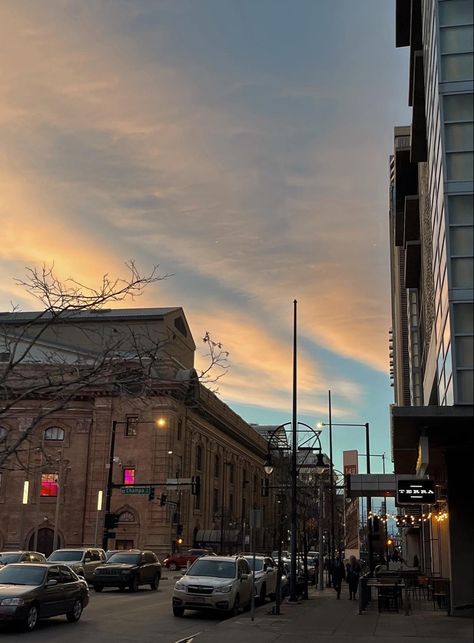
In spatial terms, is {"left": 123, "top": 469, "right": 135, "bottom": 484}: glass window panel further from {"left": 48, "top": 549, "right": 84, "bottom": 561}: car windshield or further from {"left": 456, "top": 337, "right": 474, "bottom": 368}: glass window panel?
{"left": 456, "top": 337, "right": 474, "bottom": 368}: glass window panel

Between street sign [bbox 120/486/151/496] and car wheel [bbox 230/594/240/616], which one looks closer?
car wheel [bbox 230/594/240/616]

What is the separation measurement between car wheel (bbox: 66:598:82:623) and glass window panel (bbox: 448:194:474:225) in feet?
46.4

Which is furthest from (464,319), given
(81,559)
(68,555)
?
(68,555)

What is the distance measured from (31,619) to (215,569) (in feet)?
22.3

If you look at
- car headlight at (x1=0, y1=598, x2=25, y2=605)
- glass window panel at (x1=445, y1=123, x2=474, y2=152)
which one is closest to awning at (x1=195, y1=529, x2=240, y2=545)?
car headlight at (x1=0, y1=598, x2=25, y2=605)

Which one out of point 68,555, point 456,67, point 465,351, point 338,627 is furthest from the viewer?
point 68,555

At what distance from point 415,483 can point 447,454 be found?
61.2 inches

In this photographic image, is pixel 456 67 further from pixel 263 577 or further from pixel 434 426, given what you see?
pixel 263 577

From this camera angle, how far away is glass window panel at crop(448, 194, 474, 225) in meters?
17.9

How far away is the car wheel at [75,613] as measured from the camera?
64.1ft

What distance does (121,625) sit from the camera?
1919 cm

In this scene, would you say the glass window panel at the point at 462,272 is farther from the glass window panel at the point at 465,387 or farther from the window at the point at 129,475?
the window at the point at 129,475

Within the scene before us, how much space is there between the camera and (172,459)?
67125 mm

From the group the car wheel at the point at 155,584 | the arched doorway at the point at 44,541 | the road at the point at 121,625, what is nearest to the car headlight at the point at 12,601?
the road at the point at 121,625
